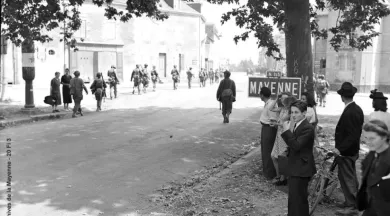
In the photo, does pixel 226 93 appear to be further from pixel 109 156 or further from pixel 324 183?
pixel 324 183

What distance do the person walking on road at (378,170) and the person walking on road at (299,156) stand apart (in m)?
1.08

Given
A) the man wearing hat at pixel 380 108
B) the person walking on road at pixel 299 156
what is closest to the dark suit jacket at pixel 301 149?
the person walking on road at pixel 299 156

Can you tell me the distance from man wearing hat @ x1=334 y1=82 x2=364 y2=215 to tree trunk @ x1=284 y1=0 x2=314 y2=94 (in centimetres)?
364

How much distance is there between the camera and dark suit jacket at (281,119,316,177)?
4441mm

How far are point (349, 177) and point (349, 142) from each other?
1.56 feet

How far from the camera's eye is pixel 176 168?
7.64 meters

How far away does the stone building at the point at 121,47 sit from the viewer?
31.8 metres

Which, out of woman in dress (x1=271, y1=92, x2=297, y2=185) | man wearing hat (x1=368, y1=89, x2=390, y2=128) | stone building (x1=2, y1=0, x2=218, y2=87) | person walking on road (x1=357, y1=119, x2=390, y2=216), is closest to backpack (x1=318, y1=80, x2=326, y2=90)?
woman in dress (x1=271, y1=92, x2=297, y2=185)

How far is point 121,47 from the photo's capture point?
121ft

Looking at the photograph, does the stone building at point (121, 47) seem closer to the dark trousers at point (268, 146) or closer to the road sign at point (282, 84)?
the road sign at point (282, 84)

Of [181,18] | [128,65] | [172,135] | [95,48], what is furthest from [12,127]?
Answer: [181,18]

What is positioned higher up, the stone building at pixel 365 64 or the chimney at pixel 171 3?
the chimney at pixel 171 3

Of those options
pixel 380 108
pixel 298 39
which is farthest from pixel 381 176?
pixel 298 39

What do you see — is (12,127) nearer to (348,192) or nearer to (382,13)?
(348,192)
